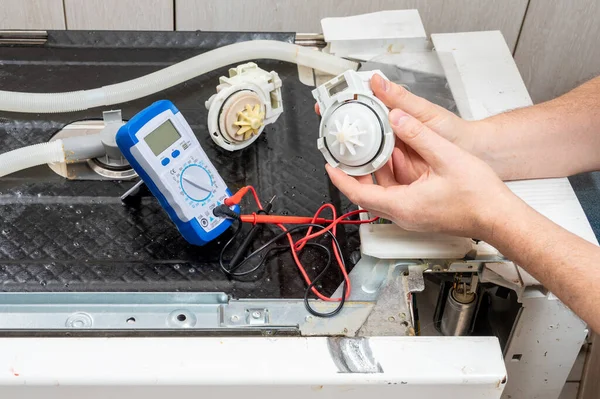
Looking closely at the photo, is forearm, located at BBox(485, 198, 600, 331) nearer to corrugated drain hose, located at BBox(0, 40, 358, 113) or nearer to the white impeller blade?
the white impeller blade

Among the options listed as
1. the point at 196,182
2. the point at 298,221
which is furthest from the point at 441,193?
the point at 196,182

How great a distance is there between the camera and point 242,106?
1146 mm

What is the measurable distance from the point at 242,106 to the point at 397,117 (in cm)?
29

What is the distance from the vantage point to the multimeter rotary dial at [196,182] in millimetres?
1024

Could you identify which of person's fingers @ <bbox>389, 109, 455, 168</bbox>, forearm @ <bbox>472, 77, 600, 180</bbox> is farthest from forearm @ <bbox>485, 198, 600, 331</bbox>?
forearm @ <bbox>472, 77, 600, 180</bbox>

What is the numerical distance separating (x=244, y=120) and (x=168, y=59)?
1.01 feet

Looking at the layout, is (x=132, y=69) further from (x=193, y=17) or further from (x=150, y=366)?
(x=150, y=366)

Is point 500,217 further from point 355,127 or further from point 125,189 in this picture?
point 125,189

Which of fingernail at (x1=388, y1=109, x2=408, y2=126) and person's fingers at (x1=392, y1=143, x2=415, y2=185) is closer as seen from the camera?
fingernail at (x1=388, y1=109, x2=408, y2=126)

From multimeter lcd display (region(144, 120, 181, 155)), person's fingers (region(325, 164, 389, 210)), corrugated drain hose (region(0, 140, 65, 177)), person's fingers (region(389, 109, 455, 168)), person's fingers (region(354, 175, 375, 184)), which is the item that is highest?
person's fingers (region(389, 109, 455, 168))

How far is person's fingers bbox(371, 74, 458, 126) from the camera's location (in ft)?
3.37

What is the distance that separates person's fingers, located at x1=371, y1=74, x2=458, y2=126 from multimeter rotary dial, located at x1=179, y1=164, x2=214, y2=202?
265 mm

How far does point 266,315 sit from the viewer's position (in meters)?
0.95

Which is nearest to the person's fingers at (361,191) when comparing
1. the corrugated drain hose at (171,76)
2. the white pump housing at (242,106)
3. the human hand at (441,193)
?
the human hand at (441,193)
